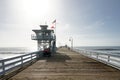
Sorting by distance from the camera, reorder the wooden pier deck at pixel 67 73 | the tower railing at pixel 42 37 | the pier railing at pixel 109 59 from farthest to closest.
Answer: the tower railing at pixel 42 37 → the pier railing at pixel 109 59 → the wooden pier deck at pixel 67 73

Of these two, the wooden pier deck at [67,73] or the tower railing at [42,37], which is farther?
the tower railing at [42,37]

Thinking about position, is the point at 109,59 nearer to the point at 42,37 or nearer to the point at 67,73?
the point at 67,73

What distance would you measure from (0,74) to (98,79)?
5.33 metres

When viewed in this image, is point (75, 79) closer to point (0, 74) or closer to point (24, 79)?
point (24, 79)

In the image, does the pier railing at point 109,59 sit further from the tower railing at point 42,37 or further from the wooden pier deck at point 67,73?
the tower railing at point 42,37

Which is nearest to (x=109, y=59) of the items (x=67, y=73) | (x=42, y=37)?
(x=67, y=73)

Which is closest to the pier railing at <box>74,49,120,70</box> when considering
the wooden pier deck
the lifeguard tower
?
the wooden pier deck

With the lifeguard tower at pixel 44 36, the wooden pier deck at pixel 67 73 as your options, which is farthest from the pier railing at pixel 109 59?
the lifeguard tower at pixel 44 36

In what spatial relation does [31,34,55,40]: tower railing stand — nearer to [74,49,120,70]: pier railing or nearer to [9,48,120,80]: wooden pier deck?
[74,49,120,70]: pier railing

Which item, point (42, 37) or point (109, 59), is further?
point (42, 37)

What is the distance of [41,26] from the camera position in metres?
37.3

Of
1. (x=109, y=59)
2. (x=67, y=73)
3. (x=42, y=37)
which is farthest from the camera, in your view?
(x=42, y=37)

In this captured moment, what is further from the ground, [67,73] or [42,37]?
[42,37]

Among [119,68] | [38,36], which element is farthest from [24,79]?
[38,36]
